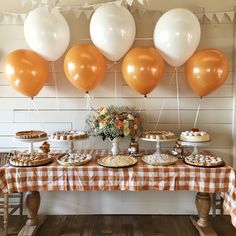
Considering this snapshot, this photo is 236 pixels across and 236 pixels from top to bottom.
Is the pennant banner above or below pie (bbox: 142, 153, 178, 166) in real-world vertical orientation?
above

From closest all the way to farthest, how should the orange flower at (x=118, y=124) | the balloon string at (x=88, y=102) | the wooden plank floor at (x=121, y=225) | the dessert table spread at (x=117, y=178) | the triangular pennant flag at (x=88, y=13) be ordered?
1. the dessert table spread at (x=117, y=178)
2. the orange flower at (x=118, y=124)
3. the wooden plank floor at (x=121, y=225)
4. the triangular pennant flag at (x=88, y=13)
5. the balloon string at (x=88, y=102)

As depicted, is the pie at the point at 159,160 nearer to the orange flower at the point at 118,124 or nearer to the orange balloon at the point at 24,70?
the orange flower at the point at 118,124

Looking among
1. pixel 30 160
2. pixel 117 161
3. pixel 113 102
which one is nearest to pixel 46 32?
pixel 113 102

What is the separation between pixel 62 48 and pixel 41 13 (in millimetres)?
310

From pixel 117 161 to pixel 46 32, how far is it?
1.16 metres

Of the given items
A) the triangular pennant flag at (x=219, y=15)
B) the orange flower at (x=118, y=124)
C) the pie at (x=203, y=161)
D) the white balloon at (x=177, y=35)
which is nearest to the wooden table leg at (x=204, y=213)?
the pie at (x=203, y=161)

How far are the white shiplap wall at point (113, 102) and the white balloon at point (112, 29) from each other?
398mm

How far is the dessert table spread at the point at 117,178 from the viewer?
2.01 meters

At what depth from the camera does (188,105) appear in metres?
2.55

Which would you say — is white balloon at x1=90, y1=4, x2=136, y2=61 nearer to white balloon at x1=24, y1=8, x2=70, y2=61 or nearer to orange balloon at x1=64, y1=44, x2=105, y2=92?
orange balloon at x1=64, y1=44, x2=105, y2=92

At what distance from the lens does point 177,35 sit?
2.03 meters

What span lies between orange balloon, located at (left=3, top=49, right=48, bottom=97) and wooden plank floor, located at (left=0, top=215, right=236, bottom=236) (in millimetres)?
1233

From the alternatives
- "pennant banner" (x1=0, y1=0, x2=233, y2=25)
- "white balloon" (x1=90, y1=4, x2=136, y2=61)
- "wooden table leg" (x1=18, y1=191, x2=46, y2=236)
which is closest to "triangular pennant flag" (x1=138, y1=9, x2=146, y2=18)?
"pennant banner" (x1=0, y1=0, x2=233, y2=25)

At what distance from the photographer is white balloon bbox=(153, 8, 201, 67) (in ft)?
6.66
